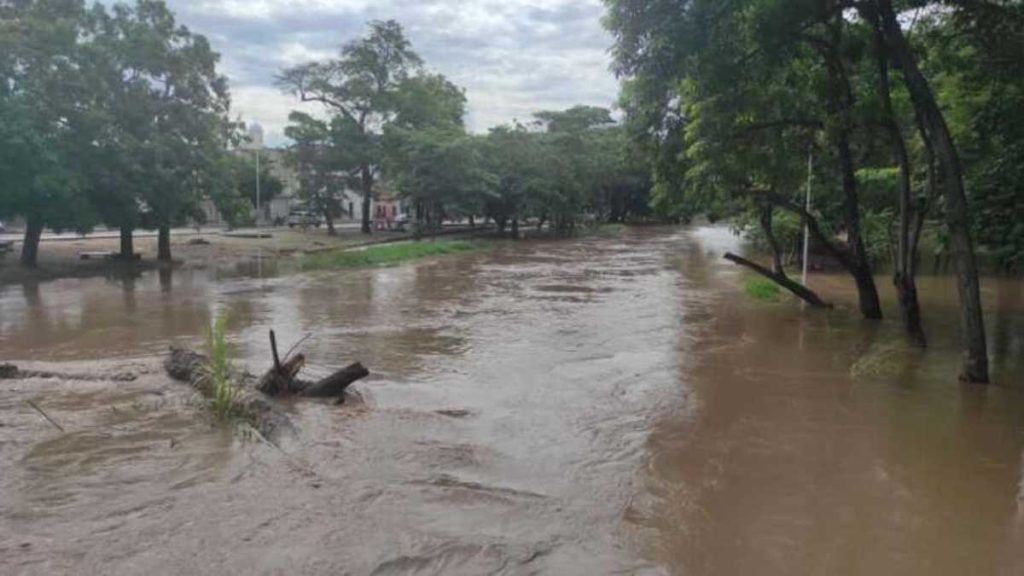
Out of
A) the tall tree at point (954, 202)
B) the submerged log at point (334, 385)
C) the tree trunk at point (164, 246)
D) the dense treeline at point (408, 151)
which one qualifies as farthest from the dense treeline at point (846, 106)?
the dense treeline at point (408, 151)

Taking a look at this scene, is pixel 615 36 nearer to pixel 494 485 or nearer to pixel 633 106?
pixel 633 106

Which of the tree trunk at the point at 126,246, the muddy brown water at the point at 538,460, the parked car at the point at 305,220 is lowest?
the muddy brown water at the point at 538,460

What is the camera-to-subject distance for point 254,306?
19109 millimetres

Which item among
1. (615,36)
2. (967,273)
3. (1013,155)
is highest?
(615,36)

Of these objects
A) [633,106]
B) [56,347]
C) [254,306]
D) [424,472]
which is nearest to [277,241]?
Result: [254,306]

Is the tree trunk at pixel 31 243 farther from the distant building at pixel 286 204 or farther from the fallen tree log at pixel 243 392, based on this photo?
the distant building at pixel 286 204

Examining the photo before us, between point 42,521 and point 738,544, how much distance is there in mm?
4869

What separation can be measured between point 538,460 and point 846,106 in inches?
367

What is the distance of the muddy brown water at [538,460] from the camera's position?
5375mm

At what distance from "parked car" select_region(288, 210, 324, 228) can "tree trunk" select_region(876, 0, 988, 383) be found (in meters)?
49.1

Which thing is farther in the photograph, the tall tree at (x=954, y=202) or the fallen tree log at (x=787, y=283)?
the fallen tree log at (x=787, y=283)

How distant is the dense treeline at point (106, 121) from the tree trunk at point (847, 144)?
20.8m

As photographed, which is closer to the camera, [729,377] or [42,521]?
[42,521]

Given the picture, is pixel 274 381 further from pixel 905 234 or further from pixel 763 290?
pixel 763 290
